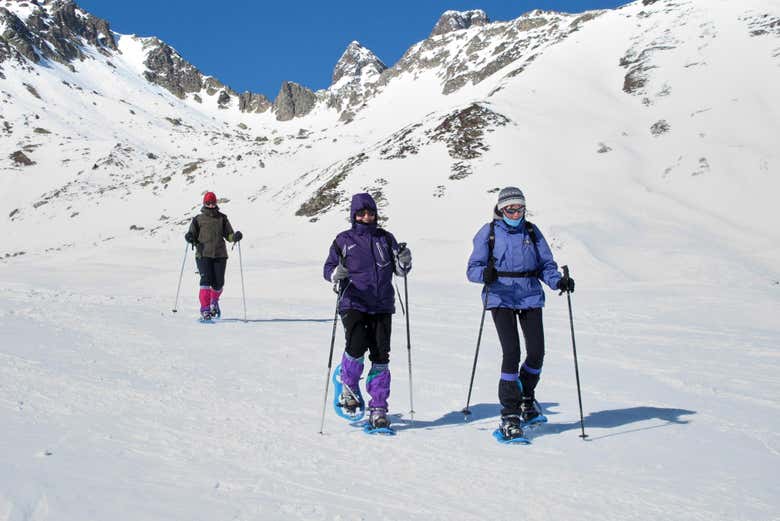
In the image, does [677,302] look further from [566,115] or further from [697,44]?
[697,44]

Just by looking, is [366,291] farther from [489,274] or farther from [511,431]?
[511,431]

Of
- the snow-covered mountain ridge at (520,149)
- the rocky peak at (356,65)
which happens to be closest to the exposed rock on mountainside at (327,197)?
the snow-covered mountain ridge at (520,149)

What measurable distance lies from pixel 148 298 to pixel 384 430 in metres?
11.3

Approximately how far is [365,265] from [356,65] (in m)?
173

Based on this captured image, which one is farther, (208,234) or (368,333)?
(208,234)

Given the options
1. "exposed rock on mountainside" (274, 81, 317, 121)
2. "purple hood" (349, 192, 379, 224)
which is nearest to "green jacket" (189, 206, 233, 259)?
"purple hood" (349, 192, 379, 224)

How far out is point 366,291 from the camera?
213 inches

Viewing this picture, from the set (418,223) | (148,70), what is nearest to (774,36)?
(418,223)

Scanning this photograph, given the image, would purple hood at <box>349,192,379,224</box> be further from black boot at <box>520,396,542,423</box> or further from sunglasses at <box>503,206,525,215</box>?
black boot at <box>520,396,542,423</box>

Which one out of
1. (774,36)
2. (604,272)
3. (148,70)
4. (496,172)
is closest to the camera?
(604,272)

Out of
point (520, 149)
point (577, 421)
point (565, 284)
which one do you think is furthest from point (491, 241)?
point (520, 149)

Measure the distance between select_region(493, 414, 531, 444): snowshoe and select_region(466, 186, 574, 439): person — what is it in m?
0.10

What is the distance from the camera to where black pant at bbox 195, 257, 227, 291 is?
11570mm

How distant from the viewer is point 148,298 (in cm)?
1479
